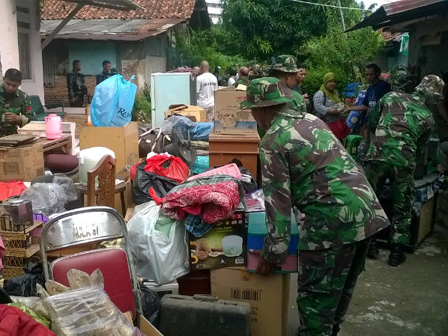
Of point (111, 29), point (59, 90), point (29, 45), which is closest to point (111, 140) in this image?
point (29, 45)

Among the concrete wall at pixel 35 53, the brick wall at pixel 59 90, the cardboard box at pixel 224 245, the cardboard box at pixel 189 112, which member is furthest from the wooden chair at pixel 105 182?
the brick wall at pixel 59 90

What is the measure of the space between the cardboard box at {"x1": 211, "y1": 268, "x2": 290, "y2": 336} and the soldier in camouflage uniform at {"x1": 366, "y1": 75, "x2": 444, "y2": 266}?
185cm

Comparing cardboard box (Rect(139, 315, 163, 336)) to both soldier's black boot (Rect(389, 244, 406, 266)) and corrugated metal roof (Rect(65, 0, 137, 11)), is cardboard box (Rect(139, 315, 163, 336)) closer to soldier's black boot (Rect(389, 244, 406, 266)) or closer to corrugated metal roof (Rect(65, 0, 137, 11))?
soldier's black boot (Rect(389, 244, 406, 266))

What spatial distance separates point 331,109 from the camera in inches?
274

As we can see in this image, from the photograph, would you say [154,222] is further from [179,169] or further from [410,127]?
[410,127]

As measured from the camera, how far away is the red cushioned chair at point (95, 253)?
2611 millimetres

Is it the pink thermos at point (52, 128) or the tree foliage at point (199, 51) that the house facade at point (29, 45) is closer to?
the pink thermos at point (52, 128)

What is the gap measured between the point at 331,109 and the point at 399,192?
259cm

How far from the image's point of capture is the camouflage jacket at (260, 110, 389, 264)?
8.60 feet

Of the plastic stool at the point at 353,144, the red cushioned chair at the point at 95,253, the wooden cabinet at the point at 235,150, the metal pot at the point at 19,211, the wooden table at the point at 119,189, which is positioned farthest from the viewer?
the plastic stool at the point at 353,144

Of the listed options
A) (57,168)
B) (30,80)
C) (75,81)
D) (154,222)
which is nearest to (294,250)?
(154,222)

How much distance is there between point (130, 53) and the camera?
1549cm

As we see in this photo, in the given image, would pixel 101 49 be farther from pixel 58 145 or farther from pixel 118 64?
pixel 58 145

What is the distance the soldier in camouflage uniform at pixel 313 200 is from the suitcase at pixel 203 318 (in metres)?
0.39
